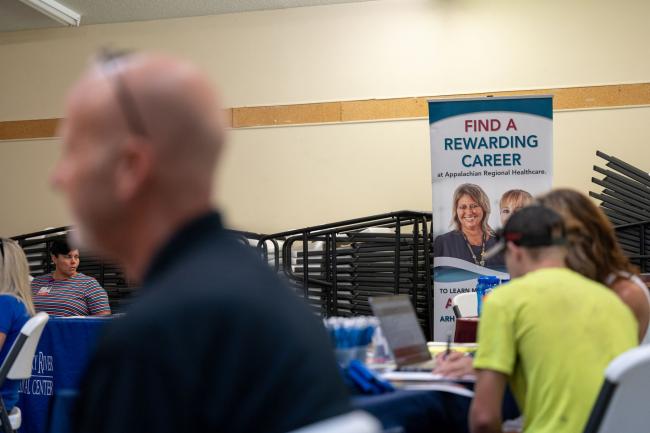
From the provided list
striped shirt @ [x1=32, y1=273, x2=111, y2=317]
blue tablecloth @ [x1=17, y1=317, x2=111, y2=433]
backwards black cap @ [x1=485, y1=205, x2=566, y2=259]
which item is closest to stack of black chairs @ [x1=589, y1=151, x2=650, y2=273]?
striped shirt @ [x1=32, y1=273, x2=111, y2=317]

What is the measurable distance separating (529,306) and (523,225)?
1.00 ft

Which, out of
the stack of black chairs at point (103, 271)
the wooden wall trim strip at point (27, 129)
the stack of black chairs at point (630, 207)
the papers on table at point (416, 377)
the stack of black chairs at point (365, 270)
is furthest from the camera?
the wooden wall trim strip at point (27, 129)

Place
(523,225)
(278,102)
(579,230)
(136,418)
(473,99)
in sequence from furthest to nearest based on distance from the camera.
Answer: (278,102)
(473,99)
(579,230)
(523,225)
(136,418)

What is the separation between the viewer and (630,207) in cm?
823

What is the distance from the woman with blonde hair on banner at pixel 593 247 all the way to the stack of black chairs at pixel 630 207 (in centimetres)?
525

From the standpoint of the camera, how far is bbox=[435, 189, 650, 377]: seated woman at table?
2646mm

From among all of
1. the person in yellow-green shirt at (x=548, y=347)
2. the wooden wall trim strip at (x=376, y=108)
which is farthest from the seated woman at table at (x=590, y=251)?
the wooden wall trim strip at (x=376, y=108)

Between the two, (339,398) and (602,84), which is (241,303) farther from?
(602,84)

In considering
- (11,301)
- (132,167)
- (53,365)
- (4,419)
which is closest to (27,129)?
(53,365)

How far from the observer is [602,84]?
9625mm

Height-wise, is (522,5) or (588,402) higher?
(522,5)

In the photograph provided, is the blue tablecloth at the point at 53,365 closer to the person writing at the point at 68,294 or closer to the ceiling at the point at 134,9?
the person writing at the point at 68,294

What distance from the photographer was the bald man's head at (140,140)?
103 cm

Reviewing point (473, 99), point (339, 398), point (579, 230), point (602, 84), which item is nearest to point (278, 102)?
point (602, 84)
